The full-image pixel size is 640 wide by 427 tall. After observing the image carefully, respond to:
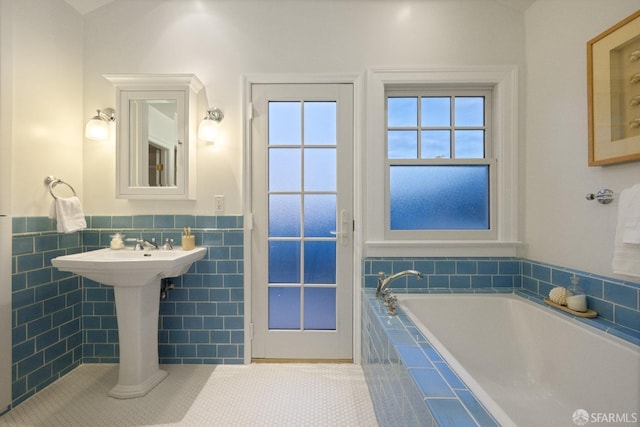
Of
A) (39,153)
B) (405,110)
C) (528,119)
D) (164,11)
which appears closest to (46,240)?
(39,153)

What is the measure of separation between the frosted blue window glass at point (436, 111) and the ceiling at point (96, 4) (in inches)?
28.1

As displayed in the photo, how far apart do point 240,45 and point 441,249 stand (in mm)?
1981

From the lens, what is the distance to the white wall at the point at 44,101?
1689 mm

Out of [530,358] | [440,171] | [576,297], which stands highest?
[440,171]

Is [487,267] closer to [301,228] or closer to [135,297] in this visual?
[301,228]

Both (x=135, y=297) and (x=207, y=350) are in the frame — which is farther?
(x=207, y=350)

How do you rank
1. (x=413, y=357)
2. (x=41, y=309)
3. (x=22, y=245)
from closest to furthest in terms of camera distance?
(x=413, y=357)
(x=22, y=245)
(x=41, y=309)

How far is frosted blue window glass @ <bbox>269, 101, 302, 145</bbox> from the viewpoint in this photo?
2150 millimetres

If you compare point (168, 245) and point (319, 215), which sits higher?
point (319, 215)

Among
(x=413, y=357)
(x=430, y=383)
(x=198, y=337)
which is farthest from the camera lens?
(x=198, y=337)

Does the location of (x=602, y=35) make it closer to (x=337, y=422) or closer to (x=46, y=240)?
(x=337, y=422)

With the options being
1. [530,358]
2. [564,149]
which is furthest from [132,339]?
[564,149]

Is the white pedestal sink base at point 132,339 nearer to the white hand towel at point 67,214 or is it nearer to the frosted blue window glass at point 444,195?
the white hand towel at point 67,214

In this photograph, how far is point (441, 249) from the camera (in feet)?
6.77
